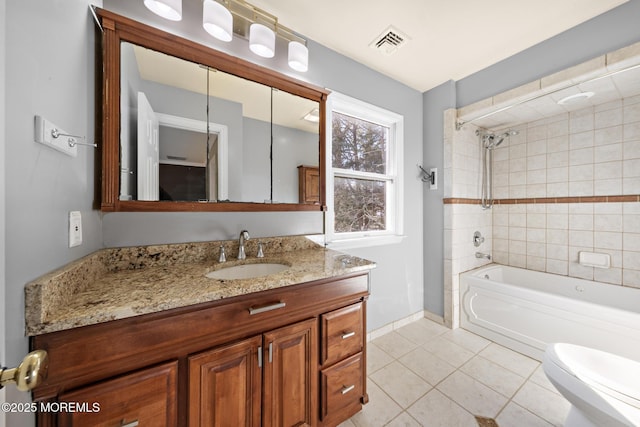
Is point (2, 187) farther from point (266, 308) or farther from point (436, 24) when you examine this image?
point (436, 24)

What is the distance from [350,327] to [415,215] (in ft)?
5.26

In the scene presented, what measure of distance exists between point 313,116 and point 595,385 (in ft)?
6.86

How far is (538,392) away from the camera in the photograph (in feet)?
4.69

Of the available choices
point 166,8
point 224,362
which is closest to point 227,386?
point 224,362

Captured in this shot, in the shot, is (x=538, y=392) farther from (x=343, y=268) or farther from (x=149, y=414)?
(x=149, y=414)

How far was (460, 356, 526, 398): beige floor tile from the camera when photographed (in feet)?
4.83

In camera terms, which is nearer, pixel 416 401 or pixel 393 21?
pixel 416 401

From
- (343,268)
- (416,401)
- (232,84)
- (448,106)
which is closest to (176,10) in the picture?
(232,84)

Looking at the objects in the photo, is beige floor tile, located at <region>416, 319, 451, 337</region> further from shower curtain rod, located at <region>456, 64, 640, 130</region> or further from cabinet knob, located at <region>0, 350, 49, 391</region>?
cabinet knob, located at <region>0, 350, 49, 391</region>

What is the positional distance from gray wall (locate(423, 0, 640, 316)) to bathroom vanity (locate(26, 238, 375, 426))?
1.49 metres

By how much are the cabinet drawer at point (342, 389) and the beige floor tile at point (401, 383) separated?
304 millimetres

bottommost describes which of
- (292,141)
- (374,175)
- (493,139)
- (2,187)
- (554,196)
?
(2,187)

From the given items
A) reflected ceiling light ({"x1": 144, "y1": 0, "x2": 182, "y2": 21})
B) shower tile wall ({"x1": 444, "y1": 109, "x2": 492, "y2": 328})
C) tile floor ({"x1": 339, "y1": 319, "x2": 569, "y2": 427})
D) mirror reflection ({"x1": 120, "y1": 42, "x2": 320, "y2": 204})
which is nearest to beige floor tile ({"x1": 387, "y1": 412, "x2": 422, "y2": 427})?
tile floor ({"x1": 339, "y1": 319, "x2": 569, "y2": 427})

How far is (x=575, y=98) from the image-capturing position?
187cm
